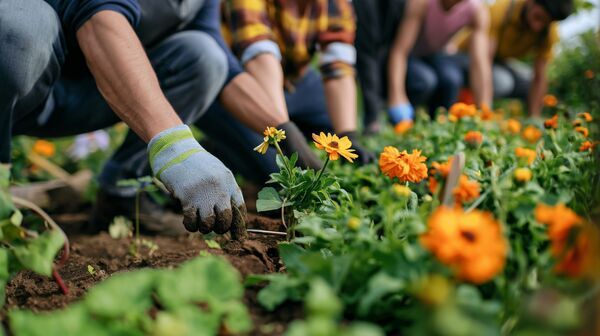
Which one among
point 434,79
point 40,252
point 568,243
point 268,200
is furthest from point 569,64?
point 40,252

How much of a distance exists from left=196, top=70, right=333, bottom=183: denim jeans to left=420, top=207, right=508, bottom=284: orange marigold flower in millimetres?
1181

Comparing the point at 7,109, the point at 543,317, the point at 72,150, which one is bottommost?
the point at 72,150

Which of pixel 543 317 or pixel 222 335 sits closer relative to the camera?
pixel 543 317

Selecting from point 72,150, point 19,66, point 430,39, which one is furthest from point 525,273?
point 430,39

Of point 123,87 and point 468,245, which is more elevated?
point 468,245

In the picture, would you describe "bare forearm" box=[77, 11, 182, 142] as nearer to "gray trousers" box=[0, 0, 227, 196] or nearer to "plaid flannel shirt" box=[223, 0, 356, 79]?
"gray trousers" box=[0, 0, 227, 196]

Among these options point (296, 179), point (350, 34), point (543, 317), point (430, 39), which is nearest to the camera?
point (543, 317)

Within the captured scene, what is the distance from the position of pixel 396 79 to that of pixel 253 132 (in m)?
1.54

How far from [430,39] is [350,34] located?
5.13ft

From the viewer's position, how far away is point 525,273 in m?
0.91

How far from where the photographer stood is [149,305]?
781 mm

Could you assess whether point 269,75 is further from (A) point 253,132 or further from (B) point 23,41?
(B) point 23,41

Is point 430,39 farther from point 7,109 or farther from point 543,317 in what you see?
point 543,317

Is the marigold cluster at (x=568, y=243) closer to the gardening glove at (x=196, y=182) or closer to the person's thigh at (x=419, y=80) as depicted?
the gardening glove at (x=196, y=182)
